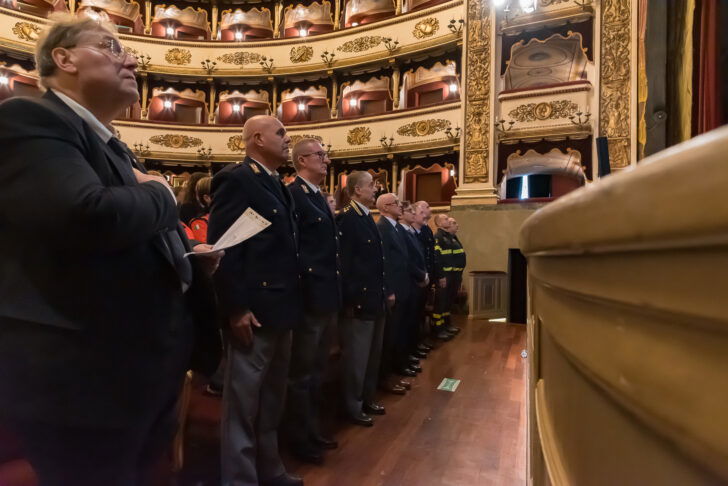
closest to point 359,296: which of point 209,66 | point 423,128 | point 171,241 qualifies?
point 171,241

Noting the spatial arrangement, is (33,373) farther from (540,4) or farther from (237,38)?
(237,38)

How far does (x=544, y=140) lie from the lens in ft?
20.0

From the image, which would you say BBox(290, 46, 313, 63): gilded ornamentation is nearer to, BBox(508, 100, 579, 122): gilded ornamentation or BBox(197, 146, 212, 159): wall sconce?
BBox(197, 146, 212, 159): wall sconce

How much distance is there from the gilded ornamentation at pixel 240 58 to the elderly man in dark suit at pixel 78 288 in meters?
8.82

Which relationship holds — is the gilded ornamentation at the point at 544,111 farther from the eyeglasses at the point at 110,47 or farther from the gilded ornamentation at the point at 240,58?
the eyeglasses at the point at 110,47

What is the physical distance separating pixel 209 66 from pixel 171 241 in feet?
30.3

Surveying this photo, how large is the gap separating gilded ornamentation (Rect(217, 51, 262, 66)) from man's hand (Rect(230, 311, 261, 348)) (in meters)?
8.63

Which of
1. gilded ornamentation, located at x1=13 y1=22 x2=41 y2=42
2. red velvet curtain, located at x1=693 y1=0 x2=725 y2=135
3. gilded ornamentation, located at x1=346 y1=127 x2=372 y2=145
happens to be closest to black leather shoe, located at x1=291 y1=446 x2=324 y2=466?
red velvet curtain, located at x1=693 y1=0 x2=725 y2=135

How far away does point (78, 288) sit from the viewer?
67 centimetres

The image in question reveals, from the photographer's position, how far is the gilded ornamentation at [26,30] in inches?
297

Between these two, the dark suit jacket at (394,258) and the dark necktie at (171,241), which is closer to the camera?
the dark necktie at (171,241)

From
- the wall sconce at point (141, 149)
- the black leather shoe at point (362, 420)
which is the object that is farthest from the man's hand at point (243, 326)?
the wall sconce at point (141, 149)

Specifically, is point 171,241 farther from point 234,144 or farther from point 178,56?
point 178,56

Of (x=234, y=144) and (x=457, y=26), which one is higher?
(x=457, y=26)
